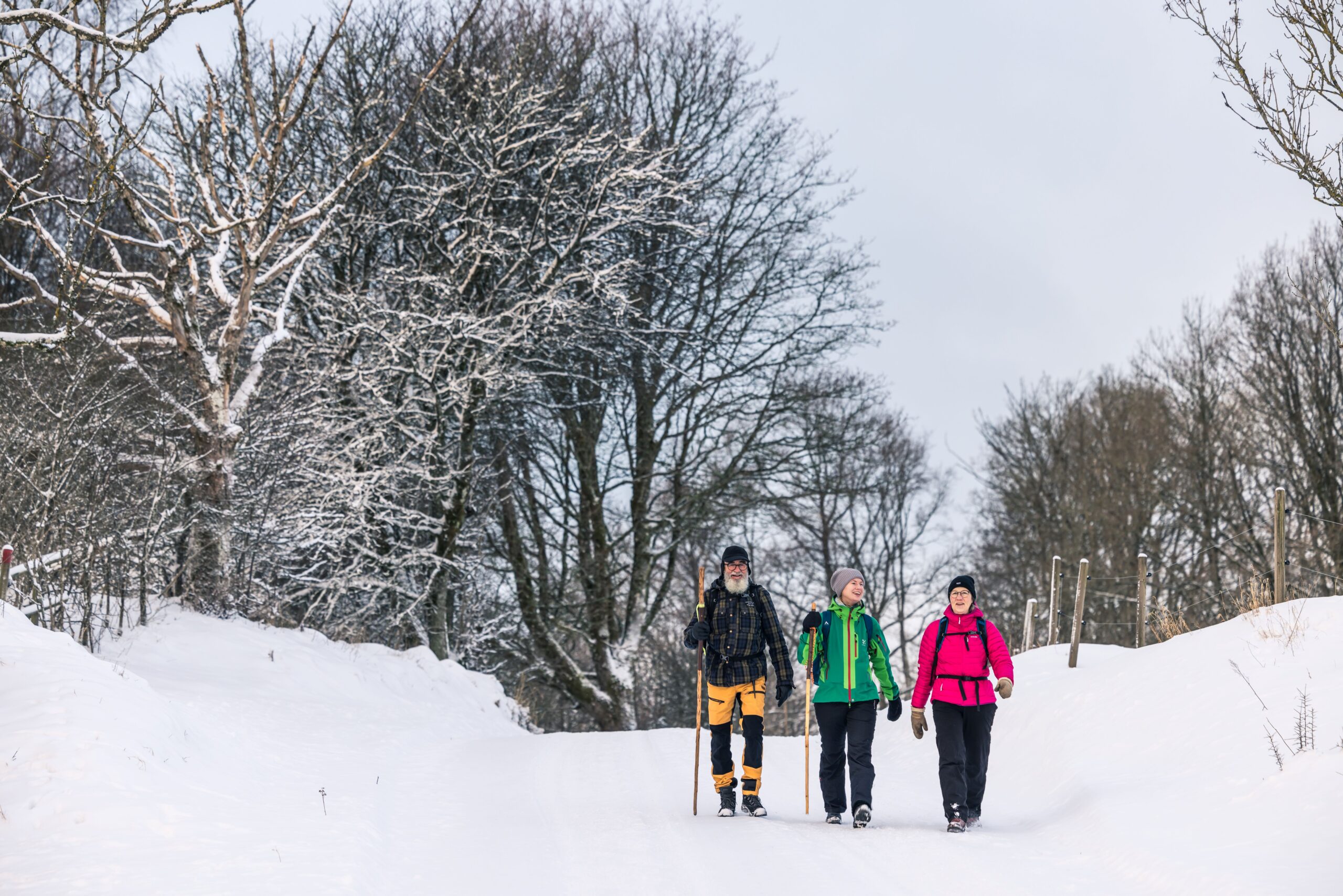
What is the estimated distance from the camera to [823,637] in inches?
304

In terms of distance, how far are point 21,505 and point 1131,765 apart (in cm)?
886

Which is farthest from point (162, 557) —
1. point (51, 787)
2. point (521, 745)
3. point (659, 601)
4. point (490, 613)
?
point (659, 601)

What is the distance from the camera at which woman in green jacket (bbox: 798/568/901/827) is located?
24.6 feet

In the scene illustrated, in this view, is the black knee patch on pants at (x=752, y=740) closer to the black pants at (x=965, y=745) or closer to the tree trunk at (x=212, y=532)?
the black pants at (x=965, y=745)

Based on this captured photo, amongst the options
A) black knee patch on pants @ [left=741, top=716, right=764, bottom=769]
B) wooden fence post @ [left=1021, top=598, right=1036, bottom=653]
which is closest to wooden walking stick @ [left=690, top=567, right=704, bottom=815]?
black knee patch on pants @ [left=741, top=716, right=764, bottom=769]

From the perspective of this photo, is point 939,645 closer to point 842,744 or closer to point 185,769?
point 842,744

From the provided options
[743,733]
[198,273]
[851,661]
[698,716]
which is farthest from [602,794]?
[198,273]

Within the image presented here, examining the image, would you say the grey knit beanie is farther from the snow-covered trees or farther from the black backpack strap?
the snow-covered trees

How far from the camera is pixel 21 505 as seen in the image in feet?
31.1

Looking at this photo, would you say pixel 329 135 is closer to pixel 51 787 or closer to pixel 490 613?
pixel 490 613

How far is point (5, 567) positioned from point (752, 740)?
5.45 meters

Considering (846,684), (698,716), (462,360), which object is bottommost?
(698,716)

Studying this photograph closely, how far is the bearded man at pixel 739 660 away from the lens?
770 cm

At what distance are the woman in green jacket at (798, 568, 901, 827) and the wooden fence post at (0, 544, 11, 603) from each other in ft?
18.5
